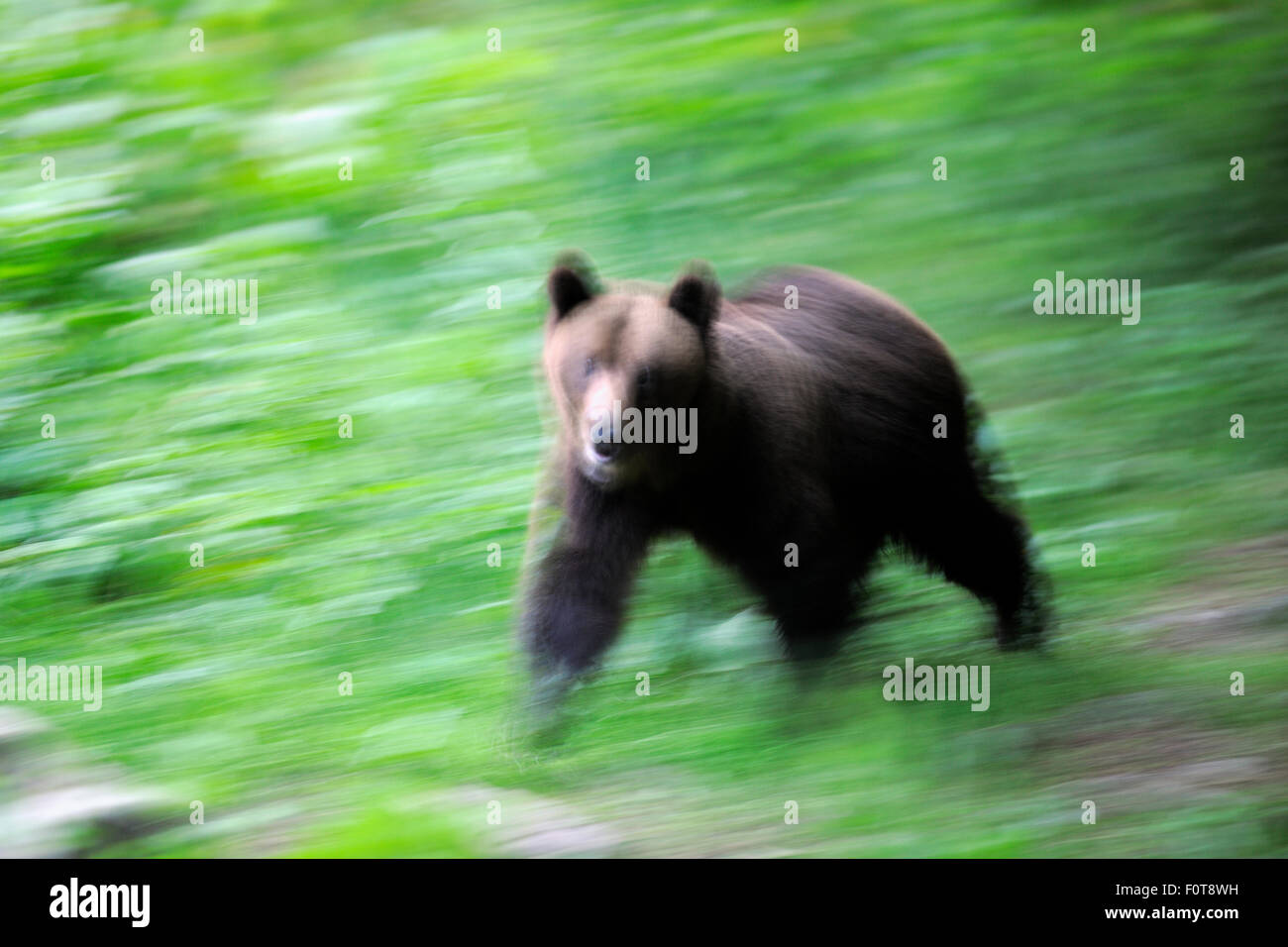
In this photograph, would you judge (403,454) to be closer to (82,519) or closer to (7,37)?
(82,519)

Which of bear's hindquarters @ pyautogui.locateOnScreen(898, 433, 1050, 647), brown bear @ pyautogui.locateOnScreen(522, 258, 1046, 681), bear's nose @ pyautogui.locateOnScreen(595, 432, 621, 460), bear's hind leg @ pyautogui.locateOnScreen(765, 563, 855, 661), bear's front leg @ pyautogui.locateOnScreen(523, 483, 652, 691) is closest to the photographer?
bear's nose @ pyautogui.locateOnScreen(595, 432, 621, 460)

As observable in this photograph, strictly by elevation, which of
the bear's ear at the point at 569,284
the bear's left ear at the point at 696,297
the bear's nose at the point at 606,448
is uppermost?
the bear's ear at the point at 569,284

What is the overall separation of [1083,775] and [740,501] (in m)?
1.41

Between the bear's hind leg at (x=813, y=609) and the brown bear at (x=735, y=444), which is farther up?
the brown bear at (x=735, y=444)

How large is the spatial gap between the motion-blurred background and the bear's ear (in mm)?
1366

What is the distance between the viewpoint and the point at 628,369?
463 centimetres

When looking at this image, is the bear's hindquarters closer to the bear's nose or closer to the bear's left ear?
the bear's left ear

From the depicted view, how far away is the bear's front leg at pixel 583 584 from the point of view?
487cm

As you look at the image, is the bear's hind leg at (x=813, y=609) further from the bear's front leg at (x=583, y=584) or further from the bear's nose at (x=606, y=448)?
the bear's nose at (x=606, y=448)

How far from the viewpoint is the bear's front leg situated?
4867 millimetres

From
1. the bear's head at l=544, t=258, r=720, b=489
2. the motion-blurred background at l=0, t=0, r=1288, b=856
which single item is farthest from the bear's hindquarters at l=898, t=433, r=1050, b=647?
the bear's head at l=544, t=258, r=720, b=489

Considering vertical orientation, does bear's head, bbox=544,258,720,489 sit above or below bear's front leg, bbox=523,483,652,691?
above

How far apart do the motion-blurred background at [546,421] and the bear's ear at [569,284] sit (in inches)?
53.8

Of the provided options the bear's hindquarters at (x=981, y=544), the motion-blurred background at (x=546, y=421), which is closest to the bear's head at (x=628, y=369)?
the motion-blurred background at (x=546, y=421)
